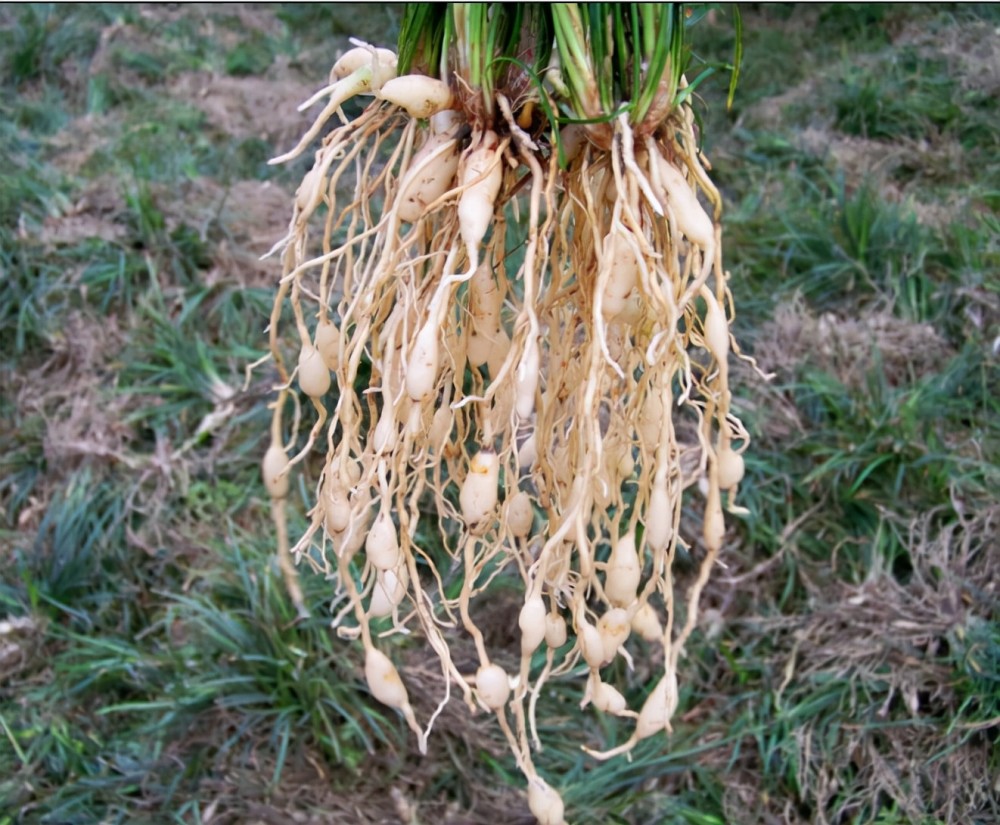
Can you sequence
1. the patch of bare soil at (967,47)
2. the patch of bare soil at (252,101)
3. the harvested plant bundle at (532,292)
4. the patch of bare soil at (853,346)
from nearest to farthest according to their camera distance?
the harvested plant bundle at (532,292)
the patch of bare soil at (853,346)
the patch of bare soil at (967,47)
the patch of bare soil at (252,101)

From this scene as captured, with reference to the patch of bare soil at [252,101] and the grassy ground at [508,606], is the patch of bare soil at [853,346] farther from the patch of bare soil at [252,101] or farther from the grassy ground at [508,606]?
the patch of bare soil at [252,101]

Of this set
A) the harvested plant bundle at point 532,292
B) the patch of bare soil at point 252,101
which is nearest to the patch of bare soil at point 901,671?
the harvested plant bundle at point 532,292

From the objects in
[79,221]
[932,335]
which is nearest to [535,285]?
[932,335]

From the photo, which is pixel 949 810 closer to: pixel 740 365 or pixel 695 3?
pixel 740 365

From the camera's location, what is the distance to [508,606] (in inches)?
49.3

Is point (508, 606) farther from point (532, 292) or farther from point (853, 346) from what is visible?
point (532, 292)

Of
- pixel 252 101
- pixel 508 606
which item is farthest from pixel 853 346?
pixel 252 101

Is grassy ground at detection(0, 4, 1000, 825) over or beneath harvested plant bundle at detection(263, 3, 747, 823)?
beneath

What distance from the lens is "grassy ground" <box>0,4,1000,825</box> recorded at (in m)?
1.09

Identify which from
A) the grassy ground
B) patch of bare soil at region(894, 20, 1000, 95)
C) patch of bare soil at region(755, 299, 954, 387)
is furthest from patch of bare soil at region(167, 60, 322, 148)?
patch of bare soil at region(894, 20, 1000, 95)

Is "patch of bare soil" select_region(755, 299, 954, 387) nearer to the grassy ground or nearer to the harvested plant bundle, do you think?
Answer: the grassy ground

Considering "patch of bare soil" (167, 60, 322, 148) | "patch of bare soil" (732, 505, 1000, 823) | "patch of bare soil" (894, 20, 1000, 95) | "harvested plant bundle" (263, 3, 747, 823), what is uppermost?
"harvested plant bundle" (263, 3, 747, 823)

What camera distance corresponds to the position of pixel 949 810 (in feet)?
3.33

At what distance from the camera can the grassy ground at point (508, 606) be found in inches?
42.8
